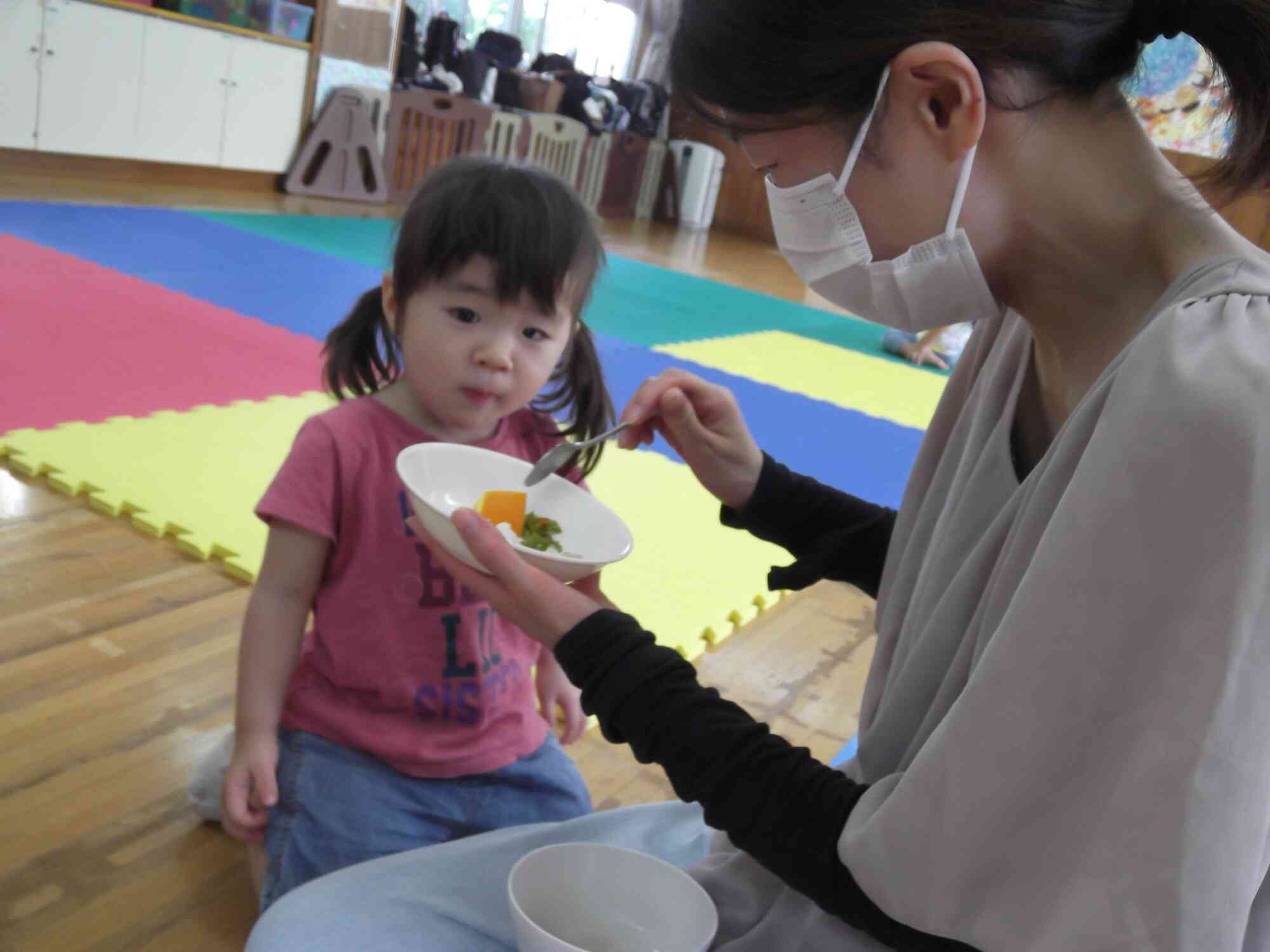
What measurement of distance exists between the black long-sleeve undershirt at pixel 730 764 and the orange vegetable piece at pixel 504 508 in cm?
25

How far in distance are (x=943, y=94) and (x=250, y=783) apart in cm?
88

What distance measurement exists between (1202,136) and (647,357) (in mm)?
2968

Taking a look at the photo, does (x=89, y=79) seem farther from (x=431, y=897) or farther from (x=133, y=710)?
(x=431, y=897)

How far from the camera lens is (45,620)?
5.37ft

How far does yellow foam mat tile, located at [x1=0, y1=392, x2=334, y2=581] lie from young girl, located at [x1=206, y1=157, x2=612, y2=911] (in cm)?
72

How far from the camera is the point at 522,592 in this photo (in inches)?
35.0

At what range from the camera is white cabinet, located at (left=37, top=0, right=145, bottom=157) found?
466 cm

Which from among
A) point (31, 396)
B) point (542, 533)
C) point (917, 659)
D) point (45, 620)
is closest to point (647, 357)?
point (31, 396)

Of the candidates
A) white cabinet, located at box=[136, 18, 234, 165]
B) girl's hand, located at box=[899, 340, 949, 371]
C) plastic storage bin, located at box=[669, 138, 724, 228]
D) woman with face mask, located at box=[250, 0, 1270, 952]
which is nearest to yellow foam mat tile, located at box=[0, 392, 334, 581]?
woman with face mask, located at box=[250, 0, 1270, 952]

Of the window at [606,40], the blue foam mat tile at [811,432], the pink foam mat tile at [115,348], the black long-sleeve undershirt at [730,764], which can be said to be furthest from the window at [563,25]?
the black long-sleeve undershirt at [730,764]

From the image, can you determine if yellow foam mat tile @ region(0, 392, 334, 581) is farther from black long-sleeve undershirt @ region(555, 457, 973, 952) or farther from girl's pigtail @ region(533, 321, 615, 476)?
black long-sleeve undershirt @ region(555, 457, 973, 952)

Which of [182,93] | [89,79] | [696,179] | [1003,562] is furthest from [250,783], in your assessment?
[696,179]

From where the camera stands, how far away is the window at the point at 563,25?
7.44 m

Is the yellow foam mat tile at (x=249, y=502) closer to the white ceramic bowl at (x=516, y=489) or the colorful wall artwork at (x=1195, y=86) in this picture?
the white ceramic bowl at (x=516, y=489)
